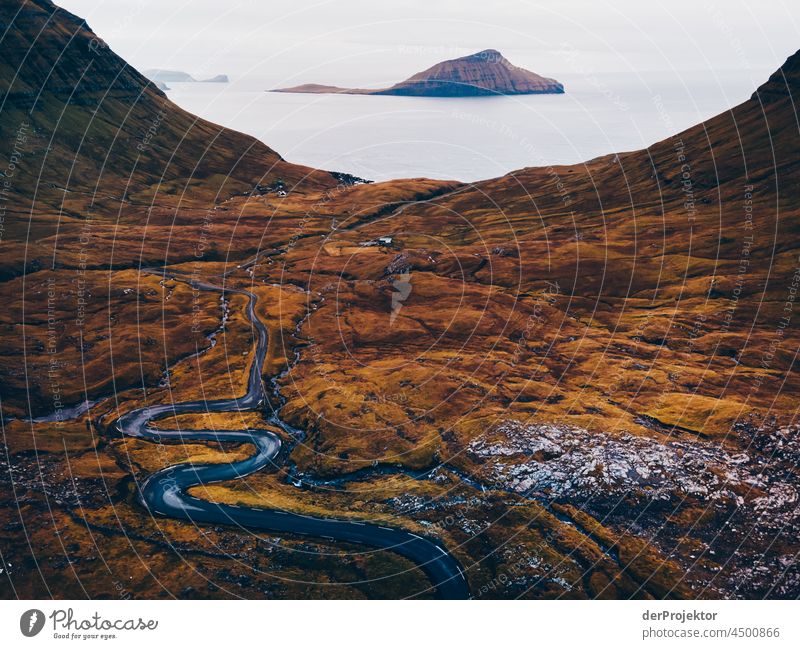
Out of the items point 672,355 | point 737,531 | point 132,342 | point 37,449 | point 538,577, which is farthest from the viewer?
point 132,342

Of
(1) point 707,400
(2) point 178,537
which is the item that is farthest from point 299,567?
(1) point 707,400

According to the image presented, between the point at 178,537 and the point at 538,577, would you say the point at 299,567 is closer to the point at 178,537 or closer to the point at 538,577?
the point at 178,537

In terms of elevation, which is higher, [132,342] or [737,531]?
[132,342]

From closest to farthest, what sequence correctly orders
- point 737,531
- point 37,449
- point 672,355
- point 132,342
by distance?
point 737,531 → point 37,449 → point 672,355 → point 132,342

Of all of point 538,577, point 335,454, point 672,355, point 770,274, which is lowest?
point 538,577

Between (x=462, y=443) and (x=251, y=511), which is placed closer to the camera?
(x=251, y=511)

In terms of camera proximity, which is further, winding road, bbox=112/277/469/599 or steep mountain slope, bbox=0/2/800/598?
winding road, bbox=112/277/469/599

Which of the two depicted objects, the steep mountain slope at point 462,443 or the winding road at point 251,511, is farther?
the winding road at point 251,511

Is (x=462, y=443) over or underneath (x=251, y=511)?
over
